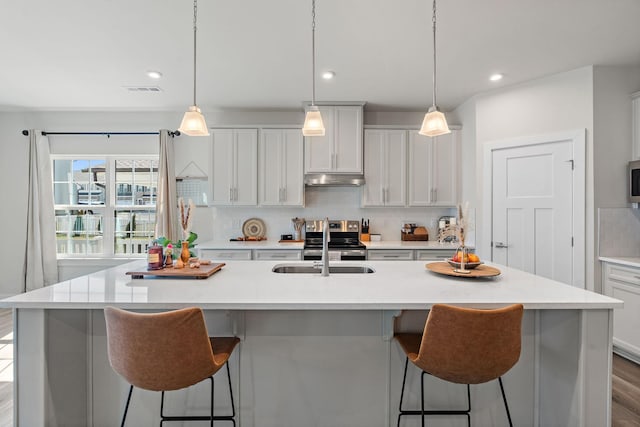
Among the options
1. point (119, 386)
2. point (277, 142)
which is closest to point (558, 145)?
point (277, 142)

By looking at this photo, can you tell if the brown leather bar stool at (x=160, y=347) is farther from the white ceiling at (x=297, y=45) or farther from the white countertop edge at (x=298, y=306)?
the white ceiling at (x=297, y=45)

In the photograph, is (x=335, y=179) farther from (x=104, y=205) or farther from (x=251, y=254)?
(x=104, y=205)

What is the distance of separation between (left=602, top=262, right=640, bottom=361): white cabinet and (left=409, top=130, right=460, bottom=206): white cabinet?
68.1 inches

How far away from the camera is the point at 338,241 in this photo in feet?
14.1

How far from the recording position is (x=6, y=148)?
14.6ft

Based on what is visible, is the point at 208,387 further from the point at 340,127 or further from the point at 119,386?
the point at 340,127

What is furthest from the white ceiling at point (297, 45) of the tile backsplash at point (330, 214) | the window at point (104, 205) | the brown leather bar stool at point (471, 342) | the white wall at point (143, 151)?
the brown leather bar stool at point (471, 342)

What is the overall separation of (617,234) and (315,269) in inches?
112

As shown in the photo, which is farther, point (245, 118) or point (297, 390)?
point (245, 118)

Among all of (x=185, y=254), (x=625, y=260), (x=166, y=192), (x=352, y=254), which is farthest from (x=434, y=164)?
(x=166, y=192)

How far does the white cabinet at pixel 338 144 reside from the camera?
4.05 m

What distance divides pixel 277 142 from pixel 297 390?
3039mm

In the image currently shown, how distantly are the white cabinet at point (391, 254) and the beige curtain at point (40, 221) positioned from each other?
13.8 ft

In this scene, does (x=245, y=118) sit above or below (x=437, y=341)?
above
